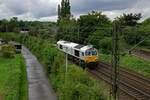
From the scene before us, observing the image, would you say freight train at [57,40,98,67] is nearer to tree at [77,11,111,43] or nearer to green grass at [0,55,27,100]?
green grass at [0,55,27,100]

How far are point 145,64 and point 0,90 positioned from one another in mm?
21935

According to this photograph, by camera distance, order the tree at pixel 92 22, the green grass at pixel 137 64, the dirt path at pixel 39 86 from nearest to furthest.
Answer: the dirt path at pixel 39 86
the green grass at pixel 137 64
the tree at pixel 92 22

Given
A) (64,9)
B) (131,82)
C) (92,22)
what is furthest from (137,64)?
(64,9)

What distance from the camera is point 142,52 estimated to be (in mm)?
66875

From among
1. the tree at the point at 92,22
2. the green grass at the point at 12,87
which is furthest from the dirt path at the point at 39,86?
the tree at the point at 92,22

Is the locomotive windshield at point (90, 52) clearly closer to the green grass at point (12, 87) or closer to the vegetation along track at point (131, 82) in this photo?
the vegetation along track at point (131, 82)

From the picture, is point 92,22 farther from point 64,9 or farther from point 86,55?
point 64,9

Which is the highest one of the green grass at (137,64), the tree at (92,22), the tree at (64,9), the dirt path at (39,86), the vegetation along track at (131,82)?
the tree at (64,9)

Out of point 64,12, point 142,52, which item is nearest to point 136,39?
point 142,52

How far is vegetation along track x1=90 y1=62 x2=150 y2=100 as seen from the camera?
112 feet

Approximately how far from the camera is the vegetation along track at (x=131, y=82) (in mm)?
34188

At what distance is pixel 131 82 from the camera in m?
40.6

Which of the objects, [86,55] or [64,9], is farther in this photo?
[64,9]

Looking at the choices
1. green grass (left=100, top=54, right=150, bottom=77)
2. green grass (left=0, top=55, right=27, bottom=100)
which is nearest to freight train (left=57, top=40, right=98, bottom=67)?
green grass (left=100, top=54, right=150, bottom=77)
